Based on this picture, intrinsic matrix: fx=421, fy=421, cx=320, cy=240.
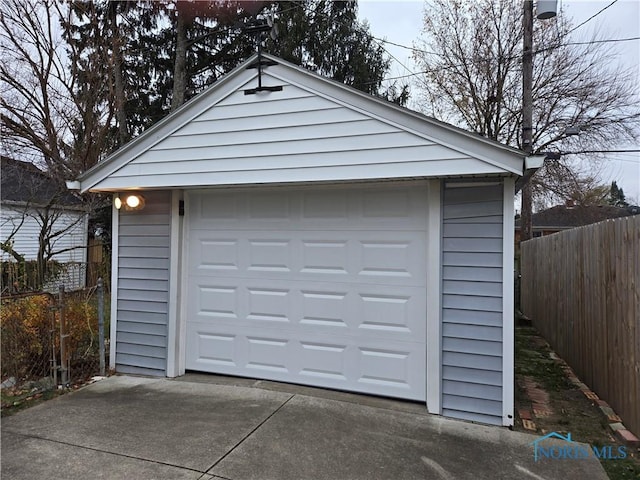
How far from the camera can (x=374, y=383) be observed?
4012 mm

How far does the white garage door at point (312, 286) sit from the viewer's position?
393 centimetres

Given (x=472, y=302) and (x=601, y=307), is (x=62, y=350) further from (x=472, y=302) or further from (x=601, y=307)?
(x=601, y=307)

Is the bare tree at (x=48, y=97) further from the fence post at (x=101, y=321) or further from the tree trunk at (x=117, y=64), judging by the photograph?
the fence post at (x=101, y=321)

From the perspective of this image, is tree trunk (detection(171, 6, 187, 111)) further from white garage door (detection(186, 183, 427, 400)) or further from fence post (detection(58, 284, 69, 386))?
fence post (detection(58, 284, 69, 386))

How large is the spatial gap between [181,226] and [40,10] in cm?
659

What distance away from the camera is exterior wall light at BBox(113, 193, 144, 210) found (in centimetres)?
461

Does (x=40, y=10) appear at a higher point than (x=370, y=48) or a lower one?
lower

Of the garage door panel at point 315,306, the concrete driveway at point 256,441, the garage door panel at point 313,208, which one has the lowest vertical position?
the concrete driveway at point 256,441

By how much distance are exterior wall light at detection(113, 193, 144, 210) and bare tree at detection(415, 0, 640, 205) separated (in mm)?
10612

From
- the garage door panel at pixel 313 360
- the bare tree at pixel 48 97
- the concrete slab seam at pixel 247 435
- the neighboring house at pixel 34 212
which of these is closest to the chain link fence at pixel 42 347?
the garage door panel at pixel 313 360

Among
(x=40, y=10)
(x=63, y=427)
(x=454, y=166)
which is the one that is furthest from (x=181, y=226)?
(x=40, y=10)

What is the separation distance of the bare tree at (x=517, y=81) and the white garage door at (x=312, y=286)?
9.82 meters

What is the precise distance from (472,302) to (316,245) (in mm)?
1570

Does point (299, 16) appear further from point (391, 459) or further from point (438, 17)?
point (391, 459)
